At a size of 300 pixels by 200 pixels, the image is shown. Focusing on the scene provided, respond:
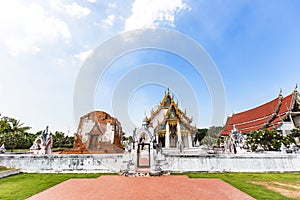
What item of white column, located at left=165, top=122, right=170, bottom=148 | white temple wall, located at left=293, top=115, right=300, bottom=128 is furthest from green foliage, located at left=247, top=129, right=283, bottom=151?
white column, located at left=165, top=122, right=170, bottom=148

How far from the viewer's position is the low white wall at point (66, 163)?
1076cm

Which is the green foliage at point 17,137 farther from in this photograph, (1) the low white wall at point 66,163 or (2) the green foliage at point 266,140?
(2) the green foliage at point 266,140

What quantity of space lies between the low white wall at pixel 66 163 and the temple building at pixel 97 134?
11.0 metres

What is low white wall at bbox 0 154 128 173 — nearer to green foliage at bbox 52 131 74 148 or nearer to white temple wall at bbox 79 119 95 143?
white temple wall at bbox 79 119 95 143

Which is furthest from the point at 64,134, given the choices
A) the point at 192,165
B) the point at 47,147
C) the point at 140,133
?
the point at 192,165

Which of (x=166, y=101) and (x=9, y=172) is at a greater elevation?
(x=166, y=101)

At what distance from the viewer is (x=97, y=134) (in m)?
23.9

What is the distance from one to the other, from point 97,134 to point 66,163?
13118mm

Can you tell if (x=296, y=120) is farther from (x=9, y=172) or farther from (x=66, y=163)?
(x=9, y=172)

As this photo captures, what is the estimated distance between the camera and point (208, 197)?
19.5 feet

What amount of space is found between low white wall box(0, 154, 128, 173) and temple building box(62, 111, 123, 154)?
10962mm

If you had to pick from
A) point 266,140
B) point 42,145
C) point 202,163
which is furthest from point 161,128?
point 42,145

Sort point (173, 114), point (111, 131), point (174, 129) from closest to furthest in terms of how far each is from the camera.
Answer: point (173, 114) → point (174, 129) → point (111, 131)

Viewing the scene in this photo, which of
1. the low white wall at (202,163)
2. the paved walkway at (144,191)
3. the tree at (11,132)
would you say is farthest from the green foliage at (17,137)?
the paved walkway at (144,191)
